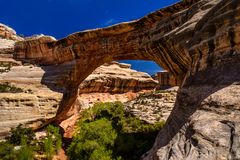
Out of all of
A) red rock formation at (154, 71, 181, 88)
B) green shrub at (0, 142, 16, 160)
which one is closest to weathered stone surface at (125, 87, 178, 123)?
green shrub at (0, 142, 16, 160)

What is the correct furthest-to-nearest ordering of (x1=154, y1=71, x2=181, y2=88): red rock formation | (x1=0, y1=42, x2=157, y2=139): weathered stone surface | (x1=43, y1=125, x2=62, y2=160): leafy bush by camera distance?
(x1=154, y1=71, x2=181, y2=88): red rock formation
(x1=0, y1=42, x2=157, y2=139): weathered stone surface
(x1=43, y1=125, x2=62, y2=160): leafy bush

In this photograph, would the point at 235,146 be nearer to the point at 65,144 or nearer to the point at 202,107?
the point at 202,107

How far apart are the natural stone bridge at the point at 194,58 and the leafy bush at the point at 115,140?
228 inches

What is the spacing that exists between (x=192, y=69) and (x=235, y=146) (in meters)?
7.74

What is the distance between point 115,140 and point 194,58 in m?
14.7

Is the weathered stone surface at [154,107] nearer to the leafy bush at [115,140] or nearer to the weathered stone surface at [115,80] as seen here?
the leafy bush at [115,140]

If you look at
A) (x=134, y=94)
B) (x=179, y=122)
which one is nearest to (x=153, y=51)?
(x=179, y=122)

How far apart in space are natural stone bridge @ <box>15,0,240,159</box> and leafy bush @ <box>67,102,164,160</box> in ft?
19.0

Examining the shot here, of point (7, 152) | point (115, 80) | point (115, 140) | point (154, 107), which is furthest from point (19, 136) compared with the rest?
point (115, 80)

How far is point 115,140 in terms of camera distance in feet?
94.9

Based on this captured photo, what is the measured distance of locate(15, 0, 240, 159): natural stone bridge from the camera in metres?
10.5

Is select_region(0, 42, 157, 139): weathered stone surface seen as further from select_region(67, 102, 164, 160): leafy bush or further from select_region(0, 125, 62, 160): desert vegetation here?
select_region(67, 102, 164, 160): leafy bush

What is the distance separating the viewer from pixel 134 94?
55000 mm

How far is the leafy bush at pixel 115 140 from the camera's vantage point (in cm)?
2634
